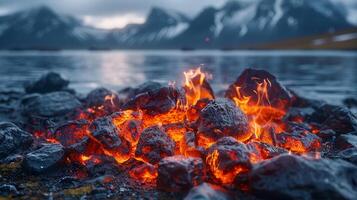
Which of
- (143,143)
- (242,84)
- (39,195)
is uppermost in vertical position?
(242,84)

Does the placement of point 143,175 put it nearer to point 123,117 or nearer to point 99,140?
point 99,140

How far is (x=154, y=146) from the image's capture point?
10656 millimetres

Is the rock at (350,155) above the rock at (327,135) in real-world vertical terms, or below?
above

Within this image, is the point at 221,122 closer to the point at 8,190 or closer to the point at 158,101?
the point at 158,101

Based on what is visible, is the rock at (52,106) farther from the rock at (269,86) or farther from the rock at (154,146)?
the rock at (154,146)

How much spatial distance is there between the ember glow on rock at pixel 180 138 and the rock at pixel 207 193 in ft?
2.60

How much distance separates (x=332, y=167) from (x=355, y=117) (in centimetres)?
720

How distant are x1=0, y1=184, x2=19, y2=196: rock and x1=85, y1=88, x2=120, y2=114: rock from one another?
7.32 m

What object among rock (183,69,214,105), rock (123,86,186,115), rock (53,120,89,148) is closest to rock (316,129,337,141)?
rock (183,69,214,105)

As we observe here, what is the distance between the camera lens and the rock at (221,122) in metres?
11.2

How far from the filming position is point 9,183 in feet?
32.3

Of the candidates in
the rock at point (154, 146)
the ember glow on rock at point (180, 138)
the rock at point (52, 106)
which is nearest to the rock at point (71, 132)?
the ember glow on rock at point (180, 138)

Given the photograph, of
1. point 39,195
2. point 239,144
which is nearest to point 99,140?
point 39,195

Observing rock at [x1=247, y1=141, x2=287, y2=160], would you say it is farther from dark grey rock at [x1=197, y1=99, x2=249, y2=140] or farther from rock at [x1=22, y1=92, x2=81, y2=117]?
rock at [x1=22, y1=92, x2=81, y2=117]
